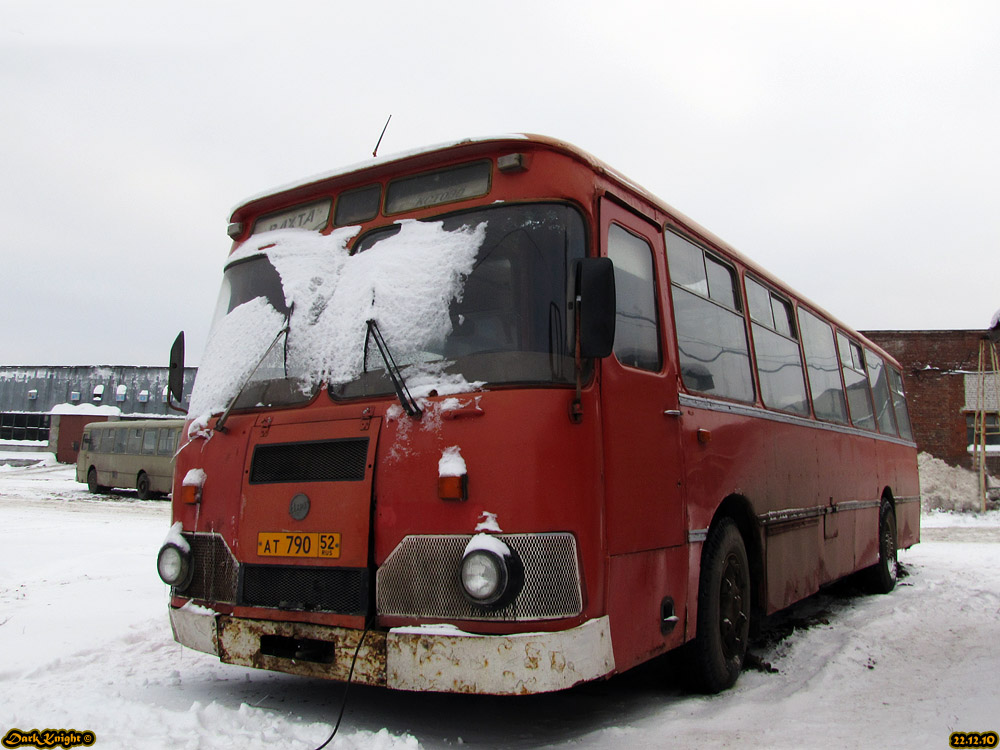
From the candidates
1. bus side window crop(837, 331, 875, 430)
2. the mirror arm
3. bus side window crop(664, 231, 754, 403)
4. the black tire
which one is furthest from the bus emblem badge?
the black tire

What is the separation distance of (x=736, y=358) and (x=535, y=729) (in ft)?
9.48

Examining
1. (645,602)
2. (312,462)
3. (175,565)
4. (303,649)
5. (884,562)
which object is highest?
(312,462)

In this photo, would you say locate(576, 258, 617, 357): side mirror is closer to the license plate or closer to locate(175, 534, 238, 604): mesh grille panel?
the license plate

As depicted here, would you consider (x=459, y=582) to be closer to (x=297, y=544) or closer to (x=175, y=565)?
(x=297, y=544)

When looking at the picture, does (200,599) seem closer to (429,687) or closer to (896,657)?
(429,687)

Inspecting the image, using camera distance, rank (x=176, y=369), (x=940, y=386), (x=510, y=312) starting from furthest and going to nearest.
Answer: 1. (x=940, y=386)
2. (x=176, y=369)
3. (x=510, y=312)

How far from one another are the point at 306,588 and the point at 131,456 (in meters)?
27.8

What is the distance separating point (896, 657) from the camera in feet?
20.2

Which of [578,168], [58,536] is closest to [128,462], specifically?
[58,536]

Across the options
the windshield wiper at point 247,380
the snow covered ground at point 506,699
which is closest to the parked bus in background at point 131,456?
the snow covered ground at point 506,699

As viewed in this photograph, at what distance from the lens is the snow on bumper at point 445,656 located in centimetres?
369

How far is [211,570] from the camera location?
15.3ft

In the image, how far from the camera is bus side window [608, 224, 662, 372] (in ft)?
14.8

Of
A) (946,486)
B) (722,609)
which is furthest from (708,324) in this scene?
(946,486)
